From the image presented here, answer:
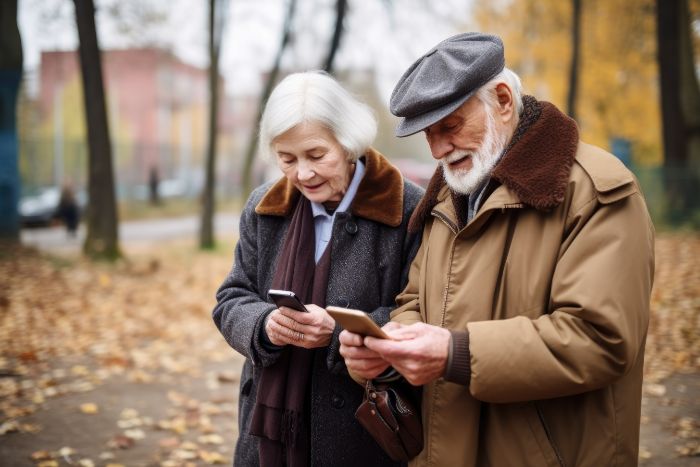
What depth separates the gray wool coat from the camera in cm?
235

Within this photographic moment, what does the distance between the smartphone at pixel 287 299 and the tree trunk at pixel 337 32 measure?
36.8ft

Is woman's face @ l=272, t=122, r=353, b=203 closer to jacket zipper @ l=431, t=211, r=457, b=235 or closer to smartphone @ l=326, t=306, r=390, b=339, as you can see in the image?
jacket zipper @ l=431, t=211, r=457, b=235

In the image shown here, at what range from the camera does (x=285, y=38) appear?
15539 millimetres

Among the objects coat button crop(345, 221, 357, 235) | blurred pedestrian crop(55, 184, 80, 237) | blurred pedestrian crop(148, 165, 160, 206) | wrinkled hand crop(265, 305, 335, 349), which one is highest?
coat button crop(345, 221, 357, 235)

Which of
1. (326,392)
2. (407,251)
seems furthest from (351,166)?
(326,392)

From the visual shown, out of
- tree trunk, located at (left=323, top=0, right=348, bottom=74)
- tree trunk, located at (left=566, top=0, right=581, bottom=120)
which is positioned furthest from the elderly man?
tree trunk, located at (left=566, top=0, right=581, bottom=120)

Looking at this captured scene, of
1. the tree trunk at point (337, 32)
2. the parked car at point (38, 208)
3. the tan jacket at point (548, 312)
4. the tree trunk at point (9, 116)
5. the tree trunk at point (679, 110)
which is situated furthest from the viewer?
the parked car at point (38, 208)

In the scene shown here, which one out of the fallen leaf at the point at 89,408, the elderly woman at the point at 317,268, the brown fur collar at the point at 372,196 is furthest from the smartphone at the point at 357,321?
the fallen leaf at the point at 89,408

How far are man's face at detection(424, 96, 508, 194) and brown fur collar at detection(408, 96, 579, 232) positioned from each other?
2.4 inches

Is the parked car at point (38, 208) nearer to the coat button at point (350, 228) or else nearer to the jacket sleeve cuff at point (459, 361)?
the coat button at point (350, 228)

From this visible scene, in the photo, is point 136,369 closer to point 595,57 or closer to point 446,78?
point 446,78

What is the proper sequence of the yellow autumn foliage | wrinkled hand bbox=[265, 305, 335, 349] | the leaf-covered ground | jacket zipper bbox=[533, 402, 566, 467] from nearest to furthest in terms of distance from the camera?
jacket zipper bbox=[533, 402, 566, 467] < wrinkled hand bbox=[265, 305, 335, 349] < the leaf-covered ground < the yellow autumn foliage

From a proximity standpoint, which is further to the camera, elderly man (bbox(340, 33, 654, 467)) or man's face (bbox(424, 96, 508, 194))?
man's face (bbox(424, 96, 508, 194))

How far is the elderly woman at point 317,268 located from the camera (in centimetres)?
235
